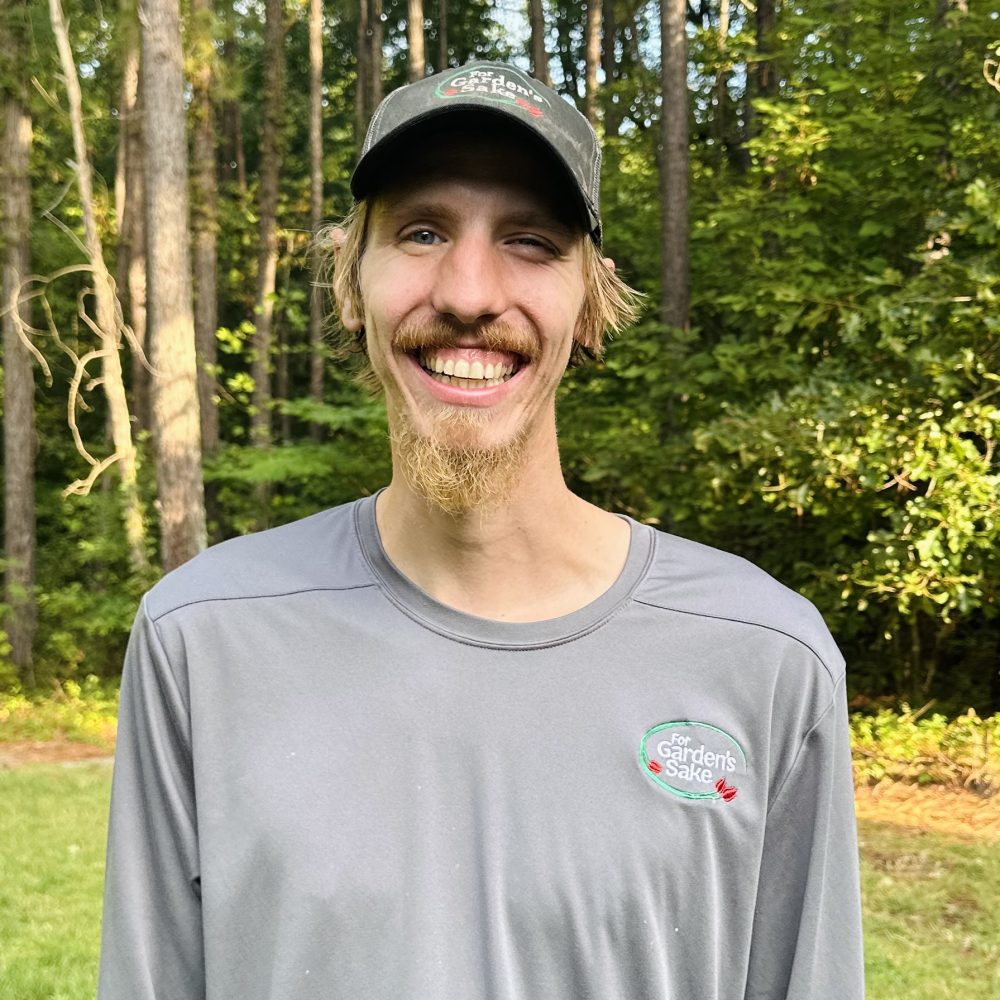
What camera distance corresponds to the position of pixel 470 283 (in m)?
1.41

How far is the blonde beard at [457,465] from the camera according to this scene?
4.82 feet

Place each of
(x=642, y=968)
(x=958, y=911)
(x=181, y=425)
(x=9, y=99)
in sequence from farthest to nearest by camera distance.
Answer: (x=9, y=99)
(x=181, y=425)
(x=958, y=911)
(x=642, y=968)

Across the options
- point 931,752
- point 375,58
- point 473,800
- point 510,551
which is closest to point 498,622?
point 510,551

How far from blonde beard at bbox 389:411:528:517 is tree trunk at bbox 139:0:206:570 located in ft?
34.3

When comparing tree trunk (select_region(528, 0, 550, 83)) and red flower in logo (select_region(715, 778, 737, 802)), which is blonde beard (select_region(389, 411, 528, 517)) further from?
tree trunk (select_region(528, 0, 550, 83))

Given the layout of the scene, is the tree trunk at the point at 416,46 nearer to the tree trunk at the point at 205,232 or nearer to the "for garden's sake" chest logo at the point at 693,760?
the tree trunk at the point at 205,232

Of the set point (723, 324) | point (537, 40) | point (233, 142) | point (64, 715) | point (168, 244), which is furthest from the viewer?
point (233, 142)

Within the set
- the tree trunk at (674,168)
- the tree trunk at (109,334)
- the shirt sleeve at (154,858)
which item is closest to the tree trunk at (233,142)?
the tree trunk at (109,334)

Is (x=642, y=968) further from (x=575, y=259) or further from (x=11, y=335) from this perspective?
(x=11, y=335)

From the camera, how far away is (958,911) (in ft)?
18.6

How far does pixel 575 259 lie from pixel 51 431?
25209 millimetres

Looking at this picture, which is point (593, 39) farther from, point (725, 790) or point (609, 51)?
point (725, 790)

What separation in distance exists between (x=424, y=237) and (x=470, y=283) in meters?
0.11

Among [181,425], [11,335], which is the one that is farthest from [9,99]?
[181,425]
